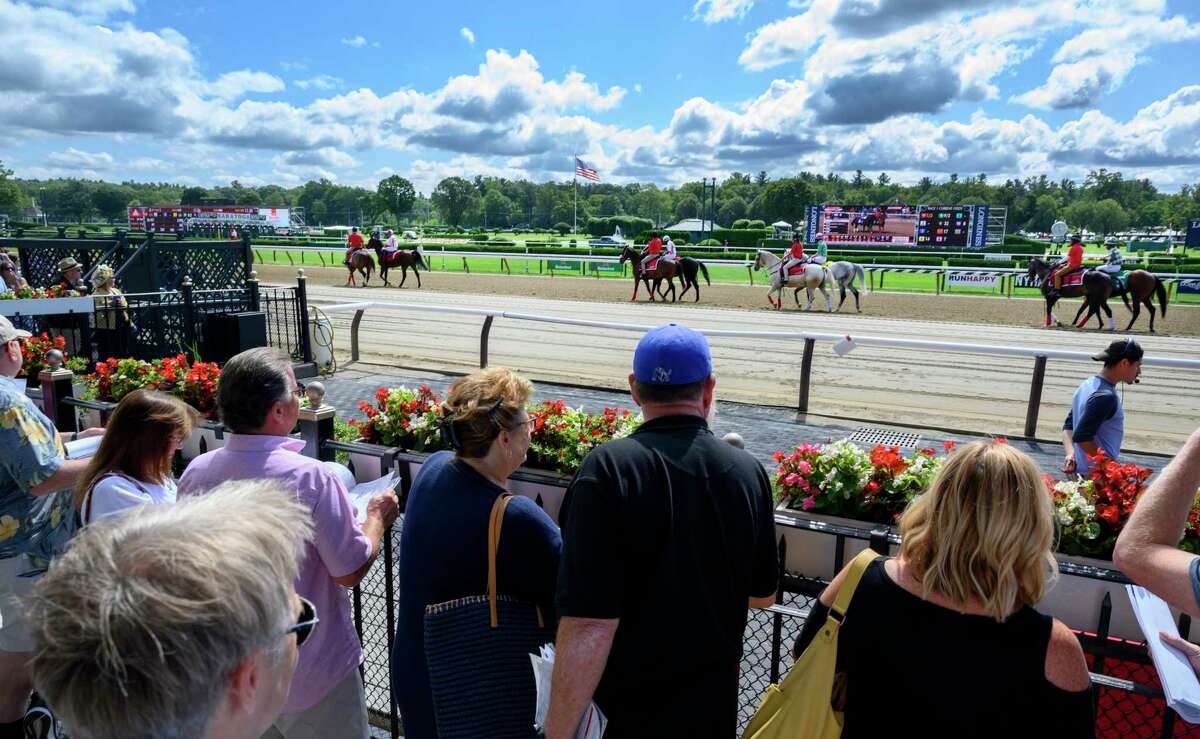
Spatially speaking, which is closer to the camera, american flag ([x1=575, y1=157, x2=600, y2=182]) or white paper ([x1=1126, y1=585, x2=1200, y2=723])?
white paper ([x1=1126, y1=585, x2=1200, y2=723])

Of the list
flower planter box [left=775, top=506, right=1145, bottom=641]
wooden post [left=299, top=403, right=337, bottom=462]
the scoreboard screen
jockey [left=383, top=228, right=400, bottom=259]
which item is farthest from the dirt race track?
the scoreboard screen

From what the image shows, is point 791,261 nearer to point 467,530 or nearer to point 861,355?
point 861,355

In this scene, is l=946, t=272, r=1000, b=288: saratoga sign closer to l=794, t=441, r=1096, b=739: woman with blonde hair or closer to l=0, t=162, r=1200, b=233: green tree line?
l=794, t=441, r=1096, b=739: woman with blonde hair

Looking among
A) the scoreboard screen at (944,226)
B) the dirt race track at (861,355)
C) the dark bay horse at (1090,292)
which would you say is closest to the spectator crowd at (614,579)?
the dirt race track at (861,355)

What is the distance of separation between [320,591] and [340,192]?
560ft

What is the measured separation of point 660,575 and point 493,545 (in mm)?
432

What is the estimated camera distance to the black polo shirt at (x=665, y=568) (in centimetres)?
176

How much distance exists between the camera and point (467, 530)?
1.99 metres

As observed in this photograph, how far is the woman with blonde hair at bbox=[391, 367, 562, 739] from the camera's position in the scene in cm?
198

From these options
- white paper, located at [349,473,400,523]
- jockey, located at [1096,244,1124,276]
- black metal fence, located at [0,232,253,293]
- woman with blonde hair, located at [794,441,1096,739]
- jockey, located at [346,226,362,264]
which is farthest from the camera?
jockey, located at [346,226,362,264]

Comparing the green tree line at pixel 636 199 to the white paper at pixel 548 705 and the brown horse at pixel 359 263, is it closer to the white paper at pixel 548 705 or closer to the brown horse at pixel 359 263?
the brown horse at pixel 359 263

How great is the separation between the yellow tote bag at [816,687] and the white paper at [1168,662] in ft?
2.31

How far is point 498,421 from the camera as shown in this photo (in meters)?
2.11

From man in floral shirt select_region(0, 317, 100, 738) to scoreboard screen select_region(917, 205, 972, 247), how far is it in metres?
44.1
